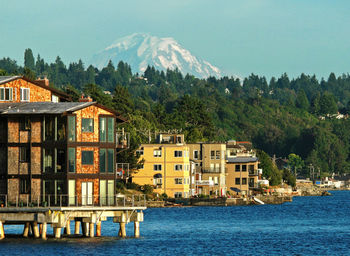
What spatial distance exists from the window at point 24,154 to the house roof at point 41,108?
10.1 ft

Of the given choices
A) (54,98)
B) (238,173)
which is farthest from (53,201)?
(238,173)

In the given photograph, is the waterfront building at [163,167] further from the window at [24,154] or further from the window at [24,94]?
the window at [24,154]

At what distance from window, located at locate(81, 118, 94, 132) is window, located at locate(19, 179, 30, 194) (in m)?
6.40

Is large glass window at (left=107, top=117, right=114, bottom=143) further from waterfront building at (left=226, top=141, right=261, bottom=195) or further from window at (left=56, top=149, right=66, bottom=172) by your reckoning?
waterfront building at (left=226, top=141, right=261, bottom=195)

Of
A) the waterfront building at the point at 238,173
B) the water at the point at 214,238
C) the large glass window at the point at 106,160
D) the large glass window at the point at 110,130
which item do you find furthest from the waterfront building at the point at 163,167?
the large glass window at the point at 106,160

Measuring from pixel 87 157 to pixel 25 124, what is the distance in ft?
19.5

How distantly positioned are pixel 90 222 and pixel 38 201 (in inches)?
196

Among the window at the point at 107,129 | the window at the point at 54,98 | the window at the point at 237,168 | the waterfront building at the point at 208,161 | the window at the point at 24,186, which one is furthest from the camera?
the window at the point at 237,168

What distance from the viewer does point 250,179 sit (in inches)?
7771

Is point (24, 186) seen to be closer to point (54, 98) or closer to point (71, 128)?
point (71, 128)

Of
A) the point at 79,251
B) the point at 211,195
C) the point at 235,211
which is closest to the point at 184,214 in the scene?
the point at 235,211

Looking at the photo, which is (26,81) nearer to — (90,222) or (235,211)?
(90,222)

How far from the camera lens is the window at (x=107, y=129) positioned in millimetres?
82188

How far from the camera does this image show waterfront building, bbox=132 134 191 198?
6412 inches
